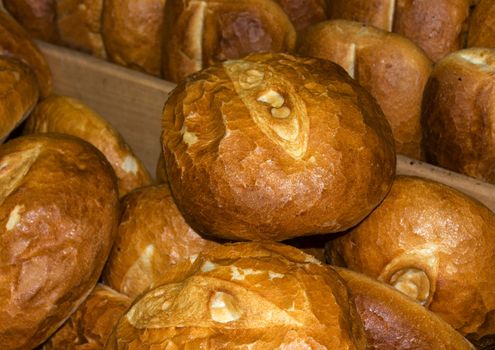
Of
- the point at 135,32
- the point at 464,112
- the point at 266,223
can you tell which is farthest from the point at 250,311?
the point at 135,32

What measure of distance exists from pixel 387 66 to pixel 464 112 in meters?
0.22

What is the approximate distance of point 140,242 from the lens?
1.49 metres

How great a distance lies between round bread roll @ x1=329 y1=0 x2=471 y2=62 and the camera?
A: 1730mm

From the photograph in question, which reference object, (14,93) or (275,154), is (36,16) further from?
(275,154)

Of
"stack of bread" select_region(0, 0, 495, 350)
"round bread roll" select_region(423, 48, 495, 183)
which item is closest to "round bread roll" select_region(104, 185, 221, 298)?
"stack of bread" select_region(0, 0, 495, 350)

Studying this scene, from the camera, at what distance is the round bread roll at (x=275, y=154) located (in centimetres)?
124

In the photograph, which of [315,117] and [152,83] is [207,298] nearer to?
[315,117]

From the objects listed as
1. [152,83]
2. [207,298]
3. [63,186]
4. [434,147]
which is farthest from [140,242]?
[434,147]

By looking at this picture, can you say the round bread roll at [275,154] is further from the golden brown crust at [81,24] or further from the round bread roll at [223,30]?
the golden brown crust at [81,24]

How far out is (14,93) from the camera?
1643 mm

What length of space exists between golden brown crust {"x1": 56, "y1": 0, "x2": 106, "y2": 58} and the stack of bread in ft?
1.76

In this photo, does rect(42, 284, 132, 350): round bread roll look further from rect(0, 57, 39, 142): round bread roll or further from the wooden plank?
the wooden plank

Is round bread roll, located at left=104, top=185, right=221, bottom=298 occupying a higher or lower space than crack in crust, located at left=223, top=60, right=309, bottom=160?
lower

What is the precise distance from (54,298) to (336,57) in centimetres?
89
